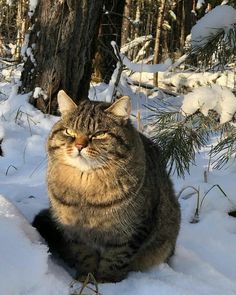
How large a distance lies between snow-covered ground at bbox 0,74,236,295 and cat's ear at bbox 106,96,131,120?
2.00 ft

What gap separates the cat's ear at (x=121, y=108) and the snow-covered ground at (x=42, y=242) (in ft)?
2.00

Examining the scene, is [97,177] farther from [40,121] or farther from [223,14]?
[40,121]

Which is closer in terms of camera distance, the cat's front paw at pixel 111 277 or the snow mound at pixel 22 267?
the snow mound at pixel 22 267

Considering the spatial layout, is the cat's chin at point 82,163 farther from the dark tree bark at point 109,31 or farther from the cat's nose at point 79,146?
the dark tree bark at point 109,31

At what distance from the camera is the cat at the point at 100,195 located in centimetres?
221

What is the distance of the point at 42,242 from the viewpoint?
2174 millimetres

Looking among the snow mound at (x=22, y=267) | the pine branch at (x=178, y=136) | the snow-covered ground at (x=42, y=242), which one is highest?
the pine branch at (x=178, y=136)

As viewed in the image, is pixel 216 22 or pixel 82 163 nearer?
pixel 82 163

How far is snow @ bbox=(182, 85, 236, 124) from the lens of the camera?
253 cm

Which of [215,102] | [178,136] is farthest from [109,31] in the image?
[215,102]

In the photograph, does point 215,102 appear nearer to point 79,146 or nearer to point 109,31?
point 79,146

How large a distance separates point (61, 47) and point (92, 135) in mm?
2152

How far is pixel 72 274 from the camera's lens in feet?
7.54

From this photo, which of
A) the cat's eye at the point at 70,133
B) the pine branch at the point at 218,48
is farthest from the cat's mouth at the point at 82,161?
the pine branch at the point at 218,48
